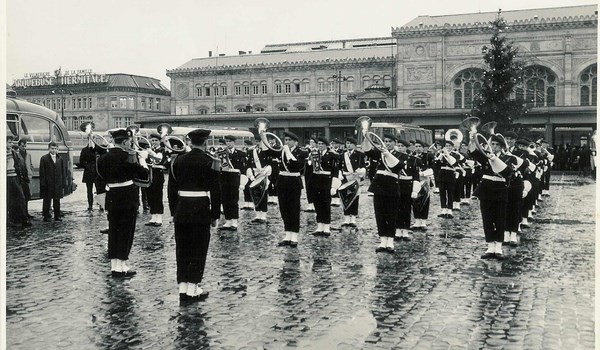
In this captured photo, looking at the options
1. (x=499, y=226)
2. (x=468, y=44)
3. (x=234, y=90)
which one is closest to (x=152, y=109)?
(x=234, y=90)

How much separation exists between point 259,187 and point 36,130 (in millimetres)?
6564

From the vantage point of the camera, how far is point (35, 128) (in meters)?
16.2

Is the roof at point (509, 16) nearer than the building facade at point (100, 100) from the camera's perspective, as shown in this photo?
No

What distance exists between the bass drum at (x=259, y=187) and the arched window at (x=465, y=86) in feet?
161

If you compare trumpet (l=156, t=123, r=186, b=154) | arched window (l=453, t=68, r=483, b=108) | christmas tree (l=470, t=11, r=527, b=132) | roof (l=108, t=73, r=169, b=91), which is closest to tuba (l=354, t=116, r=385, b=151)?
trumpet (l=156, t=123, r=186, b=154)

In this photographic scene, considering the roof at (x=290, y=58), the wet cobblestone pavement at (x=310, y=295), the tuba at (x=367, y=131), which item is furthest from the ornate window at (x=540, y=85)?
the tuba at (x=367, y=131)

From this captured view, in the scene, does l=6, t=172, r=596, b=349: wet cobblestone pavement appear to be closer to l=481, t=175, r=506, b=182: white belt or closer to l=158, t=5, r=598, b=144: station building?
l=481, t=175, r=506, b=182: white belt

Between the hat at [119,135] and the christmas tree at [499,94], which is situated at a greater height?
the christmas tree at [499,94]

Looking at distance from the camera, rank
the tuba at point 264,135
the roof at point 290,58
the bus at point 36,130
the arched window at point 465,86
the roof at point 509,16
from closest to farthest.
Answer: the tuba at point 264,135, the bus at point 36,130, the roof at point 509,16, the arched window at point 465,86, the roof at point 290,58

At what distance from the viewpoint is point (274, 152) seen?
11250 mm

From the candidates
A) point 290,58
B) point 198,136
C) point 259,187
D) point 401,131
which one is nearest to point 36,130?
point 259,187

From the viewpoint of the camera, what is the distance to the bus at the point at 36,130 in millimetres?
15309

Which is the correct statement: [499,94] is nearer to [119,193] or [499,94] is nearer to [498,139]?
[498,139]

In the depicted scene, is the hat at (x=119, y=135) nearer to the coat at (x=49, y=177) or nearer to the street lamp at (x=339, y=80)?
the coat at (x=49, y=177)
